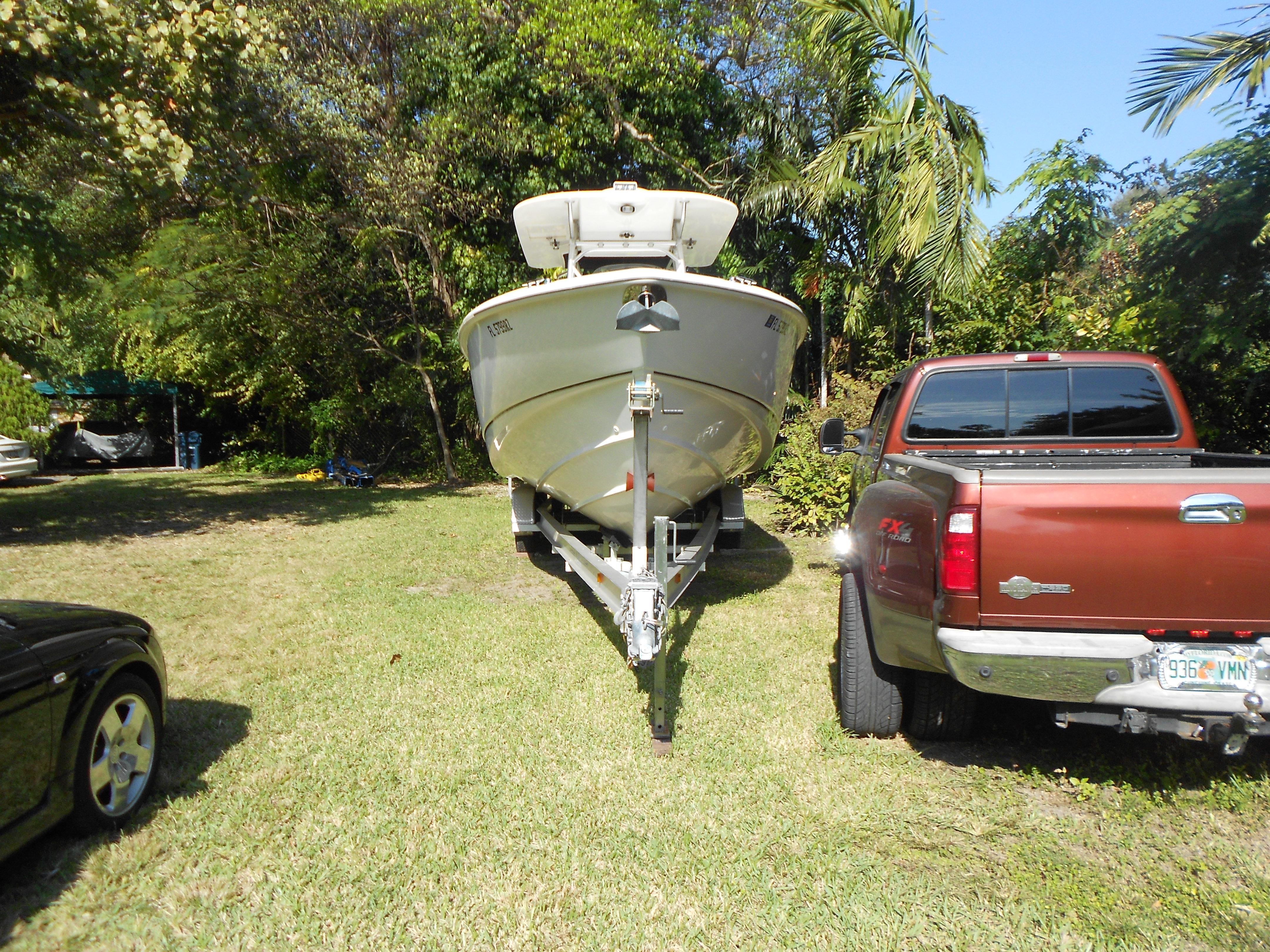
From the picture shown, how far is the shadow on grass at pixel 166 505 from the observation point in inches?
377

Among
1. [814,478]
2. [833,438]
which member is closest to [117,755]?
[833,438]

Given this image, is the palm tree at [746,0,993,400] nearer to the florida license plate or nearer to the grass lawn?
the grass lawn

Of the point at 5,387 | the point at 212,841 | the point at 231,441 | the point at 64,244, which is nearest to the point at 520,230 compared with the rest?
the point at 212,841

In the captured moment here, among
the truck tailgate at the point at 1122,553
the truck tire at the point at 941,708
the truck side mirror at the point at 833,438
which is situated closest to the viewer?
the truck tailgate at the point at 1122,553

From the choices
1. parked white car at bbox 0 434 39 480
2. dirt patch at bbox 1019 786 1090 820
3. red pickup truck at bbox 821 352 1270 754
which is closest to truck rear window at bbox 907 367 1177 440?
red pickup truck at bbox 821 352 1270 754

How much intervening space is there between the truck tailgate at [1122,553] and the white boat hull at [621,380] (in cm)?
227

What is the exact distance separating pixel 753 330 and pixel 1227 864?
3624mm

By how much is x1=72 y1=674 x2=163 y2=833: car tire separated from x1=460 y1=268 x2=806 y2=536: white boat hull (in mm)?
2770

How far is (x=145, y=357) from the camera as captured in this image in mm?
17156

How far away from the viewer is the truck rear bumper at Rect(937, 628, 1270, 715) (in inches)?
108

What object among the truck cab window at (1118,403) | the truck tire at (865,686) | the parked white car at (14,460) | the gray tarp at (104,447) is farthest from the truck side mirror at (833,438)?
the gray tarp at (104,447)

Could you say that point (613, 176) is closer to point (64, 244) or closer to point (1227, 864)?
point (64, 244)

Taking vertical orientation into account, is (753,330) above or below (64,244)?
below

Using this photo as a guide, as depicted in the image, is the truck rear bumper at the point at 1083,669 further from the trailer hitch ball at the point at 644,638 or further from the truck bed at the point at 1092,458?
the trailer hitch ball at the point at 644,638
